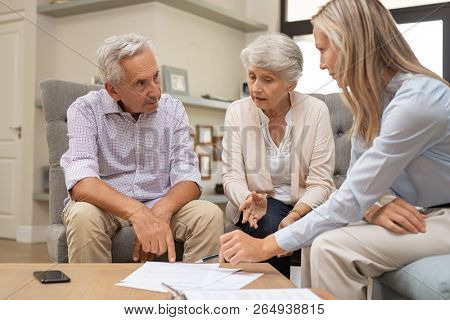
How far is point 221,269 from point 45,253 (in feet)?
9.14

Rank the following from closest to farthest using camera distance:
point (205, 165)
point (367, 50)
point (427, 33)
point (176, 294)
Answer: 1. point (176, 294)
2. point (367, 50)
3. point (427, 33)
4. point (205, 165)

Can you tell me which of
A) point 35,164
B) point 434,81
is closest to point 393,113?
point 434,81

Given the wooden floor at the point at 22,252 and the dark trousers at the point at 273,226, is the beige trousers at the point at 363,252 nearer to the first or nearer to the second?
the dark trousers at the point at 273,226

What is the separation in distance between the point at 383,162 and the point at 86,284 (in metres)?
0.64

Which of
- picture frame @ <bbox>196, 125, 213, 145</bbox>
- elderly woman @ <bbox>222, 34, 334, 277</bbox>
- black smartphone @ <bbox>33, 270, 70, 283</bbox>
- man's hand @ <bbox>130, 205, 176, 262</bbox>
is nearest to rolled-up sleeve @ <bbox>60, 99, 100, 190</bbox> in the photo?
Answer: man's hand @ <bbox>130, 205, 176, 262</bbox>

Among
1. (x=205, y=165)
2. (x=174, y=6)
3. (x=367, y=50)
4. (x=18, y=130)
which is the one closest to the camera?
(x=367, y=50)

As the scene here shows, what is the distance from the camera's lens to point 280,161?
180 cm

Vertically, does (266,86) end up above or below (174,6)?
below

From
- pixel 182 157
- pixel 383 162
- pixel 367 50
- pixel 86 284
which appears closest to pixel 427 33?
pixel 182 157

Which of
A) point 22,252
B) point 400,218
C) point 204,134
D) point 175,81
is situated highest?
point 175,81

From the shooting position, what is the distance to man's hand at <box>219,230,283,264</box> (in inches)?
42.9

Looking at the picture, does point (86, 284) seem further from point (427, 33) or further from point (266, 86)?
point (427, 33)
